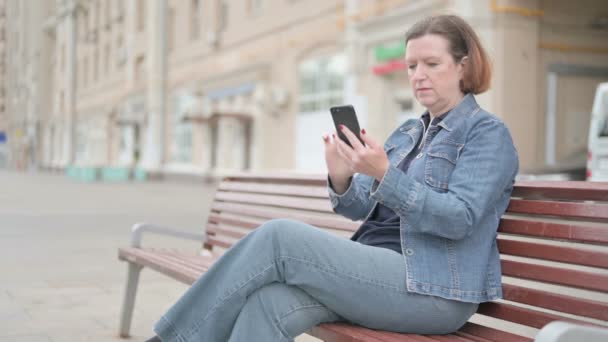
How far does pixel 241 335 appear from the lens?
92.0 inches

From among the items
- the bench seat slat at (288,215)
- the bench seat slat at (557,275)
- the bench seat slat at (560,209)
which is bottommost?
the bench seat slat at (557,275)

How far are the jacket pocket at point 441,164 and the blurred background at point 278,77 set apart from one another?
7.95 m

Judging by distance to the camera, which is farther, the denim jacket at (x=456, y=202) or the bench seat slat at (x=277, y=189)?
the bench seat slat at (x=277, y=189)

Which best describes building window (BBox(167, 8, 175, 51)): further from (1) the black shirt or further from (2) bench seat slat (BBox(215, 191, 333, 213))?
(1) the black shirt

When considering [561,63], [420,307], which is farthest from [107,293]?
[561,63]

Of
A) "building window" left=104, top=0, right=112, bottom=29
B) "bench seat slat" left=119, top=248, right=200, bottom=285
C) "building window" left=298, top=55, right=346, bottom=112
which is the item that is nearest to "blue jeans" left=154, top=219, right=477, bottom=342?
"bench seat slat" left=119, top=248, right=200, bottom=285

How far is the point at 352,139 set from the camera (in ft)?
7.83

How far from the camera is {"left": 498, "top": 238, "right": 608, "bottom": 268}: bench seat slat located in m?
2.29

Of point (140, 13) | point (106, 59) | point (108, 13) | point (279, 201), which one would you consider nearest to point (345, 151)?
point (279, 201)

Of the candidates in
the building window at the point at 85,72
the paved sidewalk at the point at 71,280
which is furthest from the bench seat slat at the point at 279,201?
the building window at the point at 85,72

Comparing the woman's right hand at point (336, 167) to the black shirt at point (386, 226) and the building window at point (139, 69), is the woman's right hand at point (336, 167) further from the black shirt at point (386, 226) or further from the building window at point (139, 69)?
the building window at point (139, 69)

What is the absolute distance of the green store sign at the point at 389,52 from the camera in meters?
18.1

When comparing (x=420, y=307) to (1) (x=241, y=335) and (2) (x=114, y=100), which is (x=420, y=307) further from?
(2) (x=114, y=100)

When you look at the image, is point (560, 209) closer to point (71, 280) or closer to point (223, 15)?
point (71, 280)
